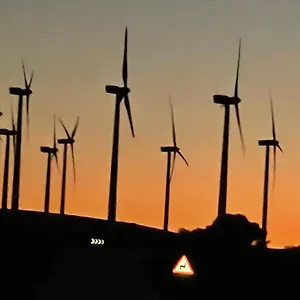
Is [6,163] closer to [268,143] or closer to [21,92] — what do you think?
[21,92]

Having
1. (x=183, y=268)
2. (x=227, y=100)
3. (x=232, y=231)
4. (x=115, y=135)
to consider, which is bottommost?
(x=183, y=268)

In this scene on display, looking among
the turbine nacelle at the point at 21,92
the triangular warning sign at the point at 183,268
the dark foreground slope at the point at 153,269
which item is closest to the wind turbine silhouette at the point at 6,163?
the turbine nacelle at the point at 21,92

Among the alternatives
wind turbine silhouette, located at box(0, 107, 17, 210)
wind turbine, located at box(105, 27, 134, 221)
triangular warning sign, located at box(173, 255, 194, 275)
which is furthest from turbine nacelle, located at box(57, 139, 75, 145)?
triangular warning sign, located at box(173, 255, 194, 275)

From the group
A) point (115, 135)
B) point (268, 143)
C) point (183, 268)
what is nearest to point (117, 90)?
point (115, 135)

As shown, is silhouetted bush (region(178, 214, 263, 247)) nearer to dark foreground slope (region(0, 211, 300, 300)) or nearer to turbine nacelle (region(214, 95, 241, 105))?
dark foreground slope (region(0, 211, 300, 300))

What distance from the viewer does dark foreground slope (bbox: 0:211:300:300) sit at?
4831cm

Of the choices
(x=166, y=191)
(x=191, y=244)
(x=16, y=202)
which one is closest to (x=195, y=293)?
(x=191, y=244)

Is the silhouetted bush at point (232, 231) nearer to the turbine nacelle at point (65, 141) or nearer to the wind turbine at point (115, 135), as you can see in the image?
the wind turbine at point (115, 135)

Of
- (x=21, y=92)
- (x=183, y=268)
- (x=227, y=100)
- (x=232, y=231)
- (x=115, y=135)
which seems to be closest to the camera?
(x=183, y=268)

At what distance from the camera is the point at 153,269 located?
1991 inches

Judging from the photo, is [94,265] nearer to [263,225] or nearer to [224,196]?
[224,196]

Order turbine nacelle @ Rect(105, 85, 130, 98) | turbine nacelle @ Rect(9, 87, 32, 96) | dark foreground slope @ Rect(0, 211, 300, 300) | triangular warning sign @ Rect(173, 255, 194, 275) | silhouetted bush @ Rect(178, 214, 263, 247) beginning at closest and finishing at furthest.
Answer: triangular warning sign @ Rect(173, 255, 194, 275)
dark foreground slope @ Rect(0, 211, 300, 300)
silhouetted bush @ Rect(178, 214, 263, 247)
turbine nacelle @ Rect(105, 85, 130, 98)
turbine nacelle @ Rect(9, 87, 32, 96)

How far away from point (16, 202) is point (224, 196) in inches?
684

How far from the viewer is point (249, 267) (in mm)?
55000
